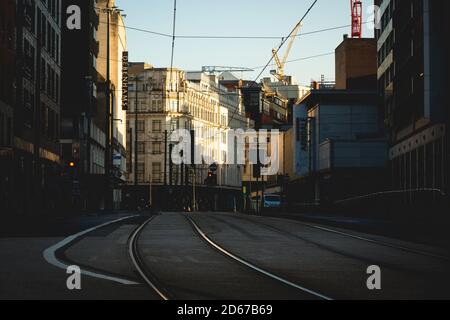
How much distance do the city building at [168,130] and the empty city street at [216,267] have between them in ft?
396

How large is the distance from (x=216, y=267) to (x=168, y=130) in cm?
14487

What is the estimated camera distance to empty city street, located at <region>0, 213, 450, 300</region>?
13.8 meters

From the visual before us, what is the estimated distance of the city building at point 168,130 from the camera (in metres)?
156

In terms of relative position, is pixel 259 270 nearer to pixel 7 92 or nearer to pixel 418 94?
pixel 7 92

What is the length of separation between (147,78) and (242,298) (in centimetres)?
14866

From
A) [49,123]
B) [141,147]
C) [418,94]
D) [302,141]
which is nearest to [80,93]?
[49,123]

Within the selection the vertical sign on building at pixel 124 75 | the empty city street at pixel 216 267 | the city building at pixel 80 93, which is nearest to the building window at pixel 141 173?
the vertical sign on building at pixel 124 75

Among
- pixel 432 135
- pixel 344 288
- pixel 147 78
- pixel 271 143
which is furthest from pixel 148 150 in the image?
pixel 344 288

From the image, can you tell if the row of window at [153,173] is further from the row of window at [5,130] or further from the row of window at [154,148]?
the row of window at [5,130]

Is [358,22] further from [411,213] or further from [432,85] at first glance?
[411,213]

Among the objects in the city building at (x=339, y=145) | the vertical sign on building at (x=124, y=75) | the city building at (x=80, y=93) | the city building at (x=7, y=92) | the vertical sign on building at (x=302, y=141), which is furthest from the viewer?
the vertical sign on building at (x=124, y=75)

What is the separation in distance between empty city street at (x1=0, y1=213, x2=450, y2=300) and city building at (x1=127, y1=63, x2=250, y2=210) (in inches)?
4751

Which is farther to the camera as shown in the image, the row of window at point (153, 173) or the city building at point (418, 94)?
the row of window at point (153, 173)

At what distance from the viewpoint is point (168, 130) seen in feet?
535
